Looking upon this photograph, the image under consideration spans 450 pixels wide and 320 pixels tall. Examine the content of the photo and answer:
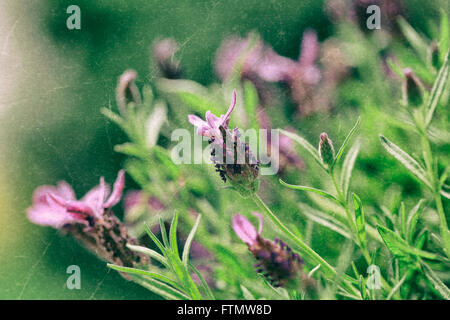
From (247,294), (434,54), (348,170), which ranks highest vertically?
(434,54)

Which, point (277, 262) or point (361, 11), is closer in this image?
point (277, 262)

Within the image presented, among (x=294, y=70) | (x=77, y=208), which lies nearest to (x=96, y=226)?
(x=77, y=208)

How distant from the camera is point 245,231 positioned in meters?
0.43

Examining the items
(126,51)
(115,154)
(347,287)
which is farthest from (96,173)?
(347,287)

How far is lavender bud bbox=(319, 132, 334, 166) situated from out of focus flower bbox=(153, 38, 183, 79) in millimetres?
245

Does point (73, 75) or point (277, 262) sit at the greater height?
point (73, 75)

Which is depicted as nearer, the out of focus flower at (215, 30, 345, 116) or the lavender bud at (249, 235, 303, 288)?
the lavender bud at (249, 235, 303, 288)

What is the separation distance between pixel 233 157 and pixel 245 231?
0.21ft

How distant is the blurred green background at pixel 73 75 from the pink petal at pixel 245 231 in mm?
195

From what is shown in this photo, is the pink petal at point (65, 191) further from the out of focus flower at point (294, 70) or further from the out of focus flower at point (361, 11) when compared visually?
the out of focus flower at point (361, 11)

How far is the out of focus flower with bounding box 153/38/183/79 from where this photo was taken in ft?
1.92

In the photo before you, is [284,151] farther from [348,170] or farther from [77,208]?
[77,208]

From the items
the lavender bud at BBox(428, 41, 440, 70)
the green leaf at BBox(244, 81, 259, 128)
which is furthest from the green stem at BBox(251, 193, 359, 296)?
the lavender bud at BBox(428, 41, 440, 70)

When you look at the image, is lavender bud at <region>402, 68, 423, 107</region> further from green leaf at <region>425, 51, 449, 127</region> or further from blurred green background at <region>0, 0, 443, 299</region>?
blurred green background at <region>0, 0, 443, 299</region>
